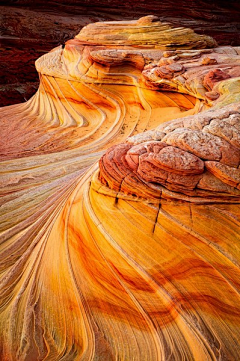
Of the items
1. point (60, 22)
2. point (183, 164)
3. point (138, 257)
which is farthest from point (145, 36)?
point (60, 22)

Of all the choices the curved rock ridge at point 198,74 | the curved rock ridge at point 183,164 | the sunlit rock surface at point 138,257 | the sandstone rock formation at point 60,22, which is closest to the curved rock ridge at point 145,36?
the curved rock ridge at point 198,74

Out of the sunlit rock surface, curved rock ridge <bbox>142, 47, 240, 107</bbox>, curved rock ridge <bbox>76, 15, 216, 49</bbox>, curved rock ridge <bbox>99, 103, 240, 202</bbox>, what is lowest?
the sunlit rock surface

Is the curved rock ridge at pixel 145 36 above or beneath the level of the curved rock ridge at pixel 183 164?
above

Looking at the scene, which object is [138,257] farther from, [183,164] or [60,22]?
[60,22]

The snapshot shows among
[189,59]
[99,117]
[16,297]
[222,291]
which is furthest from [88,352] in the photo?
[189,59]

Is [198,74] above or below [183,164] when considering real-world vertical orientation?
above

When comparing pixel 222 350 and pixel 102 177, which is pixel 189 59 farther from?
pixel 222 350

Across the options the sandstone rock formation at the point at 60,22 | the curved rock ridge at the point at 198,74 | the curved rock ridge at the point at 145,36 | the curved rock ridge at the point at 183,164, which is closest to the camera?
the curved rock ridge at the point at 183,164

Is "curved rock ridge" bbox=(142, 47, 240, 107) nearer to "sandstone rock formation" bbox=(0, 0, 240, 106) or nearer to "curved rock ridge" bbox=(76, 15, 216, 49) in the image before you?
"curved rock ridge" bbox=(76, 15, 216, 49)

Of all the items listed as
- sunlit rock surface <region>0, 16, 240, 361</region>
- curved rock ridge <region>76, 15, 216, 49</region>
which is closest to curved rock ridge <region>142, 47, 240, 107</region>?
curved rock ridge <region>76, 15, 216, 49</region>

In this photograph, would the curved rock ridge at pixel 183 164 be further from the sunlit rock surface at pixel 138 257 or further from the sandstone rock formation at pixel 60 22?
the sandstone rock formation at pixel 60 22

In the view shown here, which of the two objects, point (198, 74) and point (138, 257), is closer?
point (138, 257)
